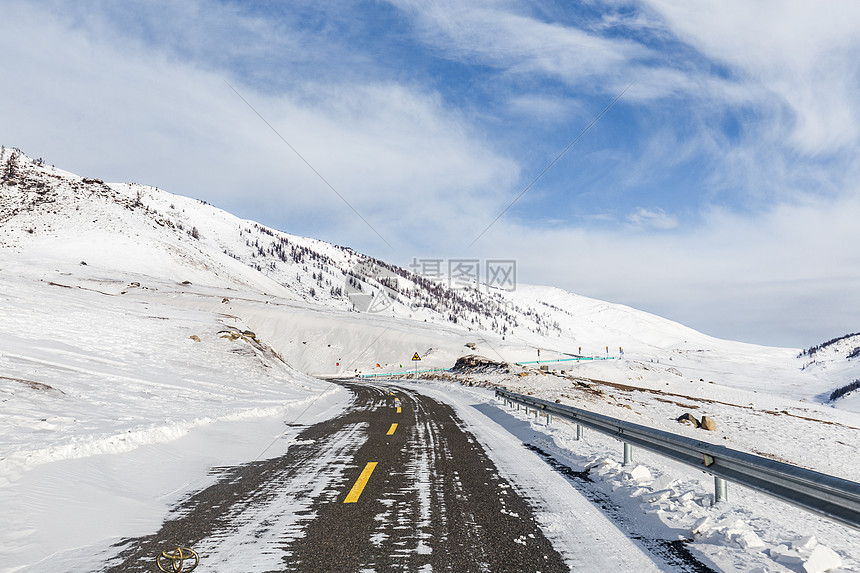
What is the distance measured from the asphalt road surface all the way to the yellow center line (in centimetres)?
2

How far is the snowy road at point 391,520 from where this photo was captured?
397 centimetres

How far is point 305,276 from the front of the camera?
173500 mm

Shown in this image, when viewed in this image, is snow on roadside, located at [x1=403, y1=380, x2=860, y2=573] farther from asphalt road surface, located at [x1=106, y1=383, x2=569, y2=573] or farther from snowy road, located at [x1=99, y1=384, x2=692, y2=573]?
asphalt road surface, located at [x1=106, y1=383, x2=569, y2=573]

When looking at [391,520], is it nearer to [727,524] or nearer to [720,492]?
[727,524]

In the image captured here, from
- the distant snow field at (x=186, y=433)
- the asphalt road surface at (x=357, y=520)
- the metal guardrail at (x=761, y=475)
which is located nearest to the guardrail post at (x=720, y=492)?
the metal guardrail at (x=761, y=475)

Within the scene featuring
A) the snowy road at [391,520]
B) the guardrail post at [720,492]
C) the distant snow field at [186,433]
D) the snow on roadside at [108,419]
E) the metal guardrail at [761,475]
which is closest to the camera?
the metal guardrail at [761,475]

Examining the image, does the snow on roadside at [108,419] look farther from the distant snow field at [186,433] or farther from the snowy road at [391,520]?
the snowy road at [391,520]

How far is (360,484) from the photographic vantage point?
6465 mm

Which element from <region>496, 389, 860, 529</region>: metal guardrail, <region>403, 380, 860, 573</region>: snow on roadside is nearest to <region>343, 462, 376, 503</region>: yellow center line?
<region>403, 380, 860, 573</region>: snow on roadside

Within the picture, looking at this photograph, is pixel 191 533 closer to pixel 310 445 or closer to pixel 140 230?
pixel 310 445

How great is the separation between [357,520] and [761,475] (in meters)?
4.43

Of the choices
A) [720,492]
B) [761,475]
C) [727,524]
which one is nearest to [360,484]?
[727,524]

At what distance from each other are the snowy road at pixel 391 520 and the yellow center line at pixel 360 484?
31 millimetres

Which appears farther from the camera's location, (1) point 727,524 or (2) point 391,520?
(2) point 391,520
